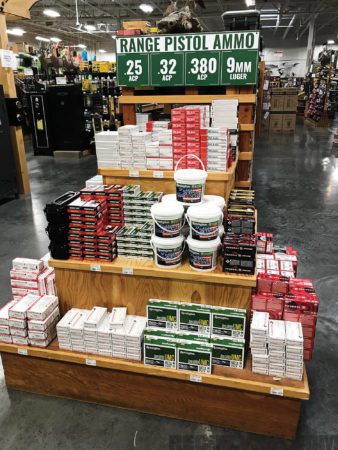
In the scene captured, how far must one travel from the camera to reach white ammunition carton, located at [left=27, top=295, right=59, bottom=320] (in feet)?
7.80

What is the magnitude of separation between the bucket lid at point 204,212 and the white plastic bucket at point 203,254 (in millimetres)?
158

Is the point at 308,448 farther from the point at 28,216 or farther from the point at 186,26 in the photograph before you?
the point at 28,216

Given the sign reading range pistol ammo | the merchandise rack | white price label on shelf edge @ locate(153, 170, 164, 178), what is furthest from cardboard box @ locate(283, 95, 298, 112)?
white price label on shelf edge @ locate(153, 170, 164, 178)

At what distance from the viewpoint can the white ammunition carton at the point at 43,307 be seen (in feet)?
7.80

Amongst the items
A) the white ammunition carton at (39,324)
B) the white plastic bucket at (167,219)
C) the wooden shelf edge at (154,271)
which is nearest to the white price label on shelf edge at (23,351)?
the white ammunition carton at (39,324)

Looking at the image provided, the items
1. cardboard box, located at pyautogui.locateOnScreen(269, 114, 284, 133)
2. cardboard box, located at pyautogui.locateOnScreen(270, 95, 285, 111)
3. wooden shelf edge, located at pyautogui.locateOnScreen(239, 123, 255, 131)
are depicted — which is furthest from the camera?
cardboard box, located at pyautogui.locateOnScreen(269, 114, 284, 133)

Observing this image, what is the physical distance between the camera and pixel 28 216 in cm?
601

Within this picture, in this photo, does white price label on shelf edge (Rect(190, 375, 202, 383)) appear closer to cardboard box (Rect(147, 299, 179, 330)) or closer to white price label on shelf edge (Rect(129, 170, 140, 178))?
cardboard box (Rect(147, 299, 179, 330))

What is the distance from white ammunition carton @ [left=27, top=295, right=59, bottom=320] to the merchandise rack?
92 cm

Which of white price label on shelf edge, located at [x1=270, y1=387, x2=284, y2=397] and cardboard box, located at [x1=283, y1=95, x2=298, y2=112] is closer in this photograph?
white price label on shelf edge, located at [x1=270, y1=387, x2=284, y2=397]

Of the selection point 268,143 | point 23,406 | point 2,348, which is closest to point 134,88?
point 2,348

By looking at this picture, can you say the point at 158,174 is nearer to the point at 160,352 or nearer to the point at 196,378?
the point at 160,352

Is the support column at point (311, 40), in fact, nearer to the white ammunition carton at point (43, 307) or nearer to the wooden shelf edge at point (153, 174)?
the wooden shelf edge at point (153, 174)

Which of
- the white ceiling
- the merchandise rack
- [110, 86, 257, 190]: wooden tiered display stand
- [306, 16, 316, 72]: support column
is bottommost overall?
the merchandise rack
